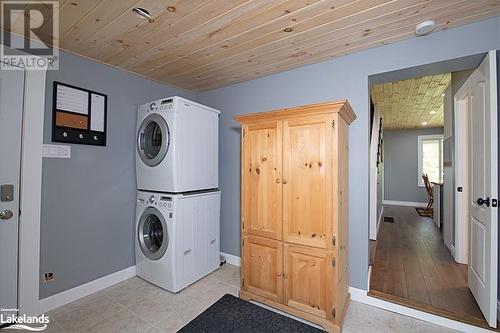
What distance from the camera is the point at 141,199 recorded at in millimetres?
2506

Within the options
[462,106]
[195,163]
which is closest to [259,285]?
[195,163]

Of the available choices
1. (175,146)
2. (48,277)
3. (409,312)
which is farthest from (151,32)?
(409,312)

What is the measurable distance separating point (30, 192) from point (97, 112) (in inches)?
37.1

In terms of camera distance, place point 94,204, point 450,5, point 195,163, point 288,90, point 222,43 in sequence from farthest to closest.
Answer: point 288,90 → point 195,163 → point 94,204 → point 222,43 → point 450,5

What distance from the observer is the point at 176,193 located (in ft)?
7.29

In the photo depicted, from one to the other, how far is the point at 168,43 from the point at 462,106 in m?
3.46

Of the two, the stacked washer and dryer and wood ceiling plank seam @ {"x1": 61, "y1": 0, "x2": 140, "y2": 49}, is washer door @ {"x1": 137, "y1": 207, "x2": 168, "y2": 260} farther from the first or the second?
wood ceiling plank seam @ {"x1": 61, "y1": 0, "x2": 140, "y2": 49}

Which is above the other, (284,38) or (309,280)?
(284,38)

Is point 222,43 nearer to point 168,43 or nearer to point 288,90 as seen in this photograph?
point 168,43

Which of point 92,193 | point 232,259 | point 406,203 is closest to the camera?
point 92,193

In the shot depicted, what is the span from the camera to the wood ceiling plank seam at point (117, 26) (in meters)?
1.50

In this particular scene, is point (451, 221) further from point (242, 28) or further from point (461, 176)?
point (242, 28)

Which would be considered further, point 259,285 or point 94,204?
point 94,204

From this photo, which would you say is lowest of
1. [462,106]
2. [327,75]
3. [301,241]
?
[301,241]
